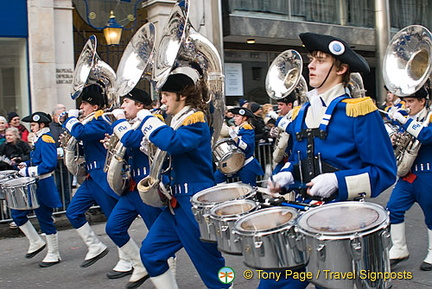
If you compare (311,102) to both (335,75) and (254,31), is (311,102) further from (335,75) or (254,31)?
(254,31)

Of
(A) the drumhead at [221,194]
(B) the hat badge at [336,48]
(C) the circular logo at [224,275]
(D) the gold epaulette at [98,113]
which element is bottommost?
(C) the circular logo at [224,275]

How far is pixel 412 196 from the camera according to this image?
5.41m

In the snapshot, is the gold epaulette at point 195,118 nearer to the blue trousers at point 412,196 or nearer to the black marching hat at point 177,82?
the black marching hat at point 177,82

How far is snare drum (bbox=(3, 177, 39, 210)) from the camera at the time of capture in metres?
6.15

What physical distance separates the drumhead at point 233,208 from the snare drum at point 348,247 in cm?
62

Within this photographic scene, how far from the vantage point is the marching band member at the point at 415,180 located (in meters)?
5.15

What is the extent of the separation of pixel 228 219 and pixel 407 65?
407cm

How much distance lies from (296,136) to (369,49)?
16642 millimetres

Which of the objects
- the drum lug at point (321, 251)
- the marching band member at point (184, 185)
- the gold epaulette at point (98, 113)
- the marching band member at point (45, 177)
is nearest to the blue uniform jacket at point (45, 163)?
the marching band member at point (45, 177)

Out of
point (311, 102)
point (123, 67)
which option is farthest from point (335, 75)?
point (123, 67)

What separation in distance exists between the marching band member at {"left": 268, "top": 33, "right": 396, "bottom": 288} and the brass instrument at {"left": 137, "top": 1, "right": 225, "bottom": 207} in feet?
3.38

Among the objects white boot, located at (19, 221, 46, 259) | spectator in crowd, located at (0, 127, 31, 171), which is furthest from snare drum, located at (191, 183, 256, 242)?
spectator in crowd, located at (0, 127, 31, 171)

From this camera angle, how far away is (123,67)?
5.14 m

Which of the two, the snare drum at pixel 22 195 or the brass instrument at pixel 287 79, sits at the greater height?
the brass instrument at pixel 287 79
